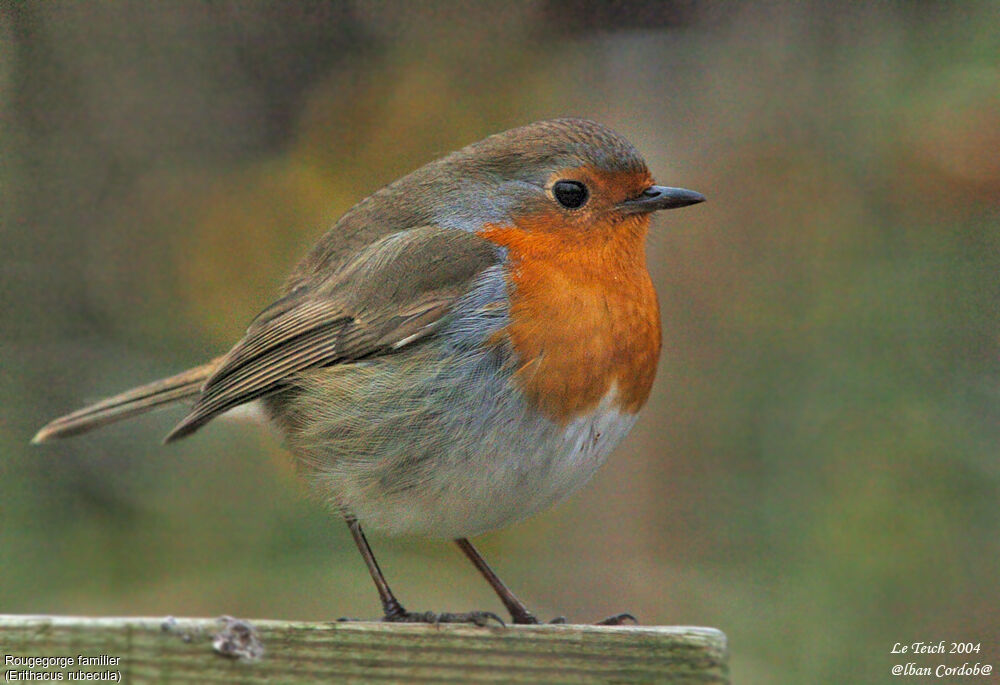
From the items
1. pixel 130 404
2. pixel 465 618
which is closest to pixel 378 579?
pixel 465 618

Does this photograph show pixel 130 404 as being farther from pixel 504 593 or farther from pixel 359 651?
pixel 359 651

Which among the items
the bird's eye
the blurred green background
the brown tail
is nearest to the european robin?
the bird's eye

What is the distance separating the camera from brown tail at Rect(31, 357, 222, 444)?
3518 millimetres

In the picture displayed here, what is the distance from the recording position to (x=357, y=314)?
3086 millimetres

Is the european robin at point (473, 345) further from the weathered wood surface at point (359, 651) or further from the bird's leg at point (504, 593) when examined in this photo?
the weathered wood surface at point (359, 651)

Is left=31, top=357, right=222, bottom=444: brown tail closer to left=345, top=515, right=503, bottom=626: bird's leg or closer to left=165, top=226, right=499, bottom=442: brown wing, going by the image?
left=165, top=226, right=499, bottom=442: brown wing

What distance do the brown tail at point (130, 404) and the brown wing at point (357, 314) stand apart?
227 millimetres

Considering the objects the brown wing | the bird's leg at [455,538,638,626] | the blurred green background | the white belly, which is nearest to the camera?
the white belly

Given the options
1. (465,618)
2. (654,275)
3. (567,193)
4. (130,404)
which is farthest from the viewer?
(654,275)

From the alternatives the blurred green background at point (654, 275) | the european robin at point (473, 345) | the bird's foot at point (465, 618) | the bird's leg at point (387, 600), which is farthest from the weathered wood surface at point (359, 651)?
the blurred green background at point (654, 275)

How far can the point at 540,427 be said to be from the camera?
107 inches

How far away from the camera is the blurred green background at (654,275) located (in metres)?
4.30

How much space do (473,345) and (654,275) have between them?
2.23 metres

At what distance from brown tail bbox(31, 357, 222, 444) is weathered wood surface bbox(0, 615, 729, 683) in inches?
64.3
